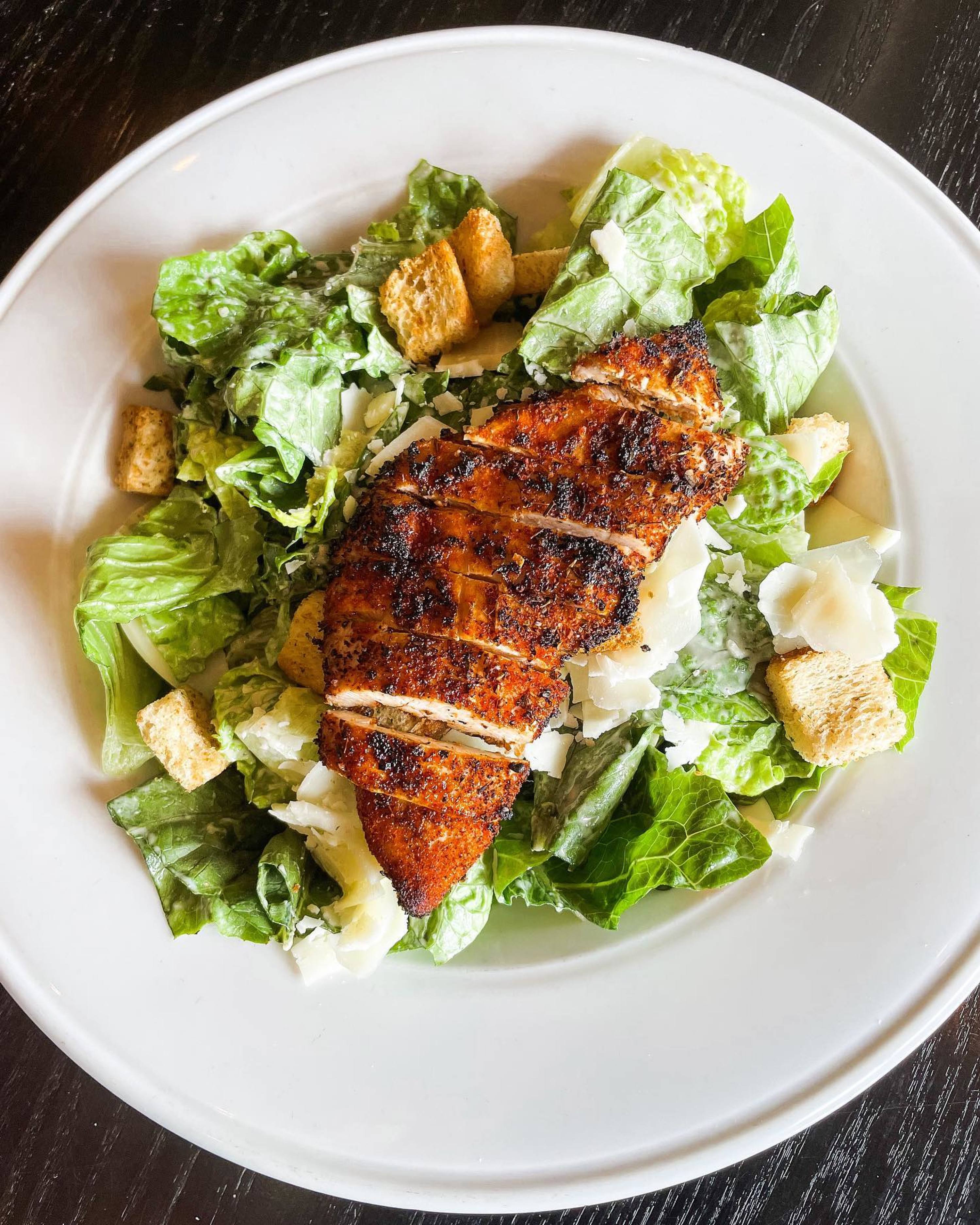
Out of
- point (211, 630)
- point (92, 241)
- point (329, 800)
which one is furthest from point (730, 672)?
point (92, 241)

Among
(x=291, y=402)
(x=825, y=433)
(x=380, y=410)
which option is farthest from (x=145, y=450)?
(x=825, y=433)

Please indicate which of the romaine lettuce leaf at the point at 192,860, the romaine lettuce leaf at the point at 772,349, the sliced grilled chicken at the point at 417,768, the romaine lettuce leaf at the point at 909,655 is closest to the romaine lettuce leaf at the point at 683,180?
the romaine lettuce leaf at the point at 772,349

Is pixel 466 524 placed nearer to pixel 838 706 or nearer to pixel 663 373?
pixel 663 373

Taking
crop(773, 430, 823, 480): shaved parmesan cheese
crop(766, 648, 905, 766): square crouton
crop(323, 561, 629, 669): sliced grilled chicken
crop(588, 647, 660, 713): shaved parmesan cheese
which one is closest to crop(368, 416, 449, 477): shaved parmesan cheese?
crop(323, 561, 629, 669): sliced grilled chicken

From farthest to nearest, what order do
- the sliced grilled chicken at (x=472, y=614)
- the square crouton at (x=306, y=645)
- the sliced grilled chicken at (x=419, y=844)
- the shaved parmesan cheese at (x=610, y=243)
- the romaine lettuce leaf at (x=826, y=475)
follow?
the romaine lettuce leaf at (x=826, y=475) → the square crouton at (x=306, y=645) → the shaved parmesan cheese at (x=610, y=243) → the sliced grilled chicken at (x=419, y=844) → the sliced grilled chicken at (x=472, y=614)

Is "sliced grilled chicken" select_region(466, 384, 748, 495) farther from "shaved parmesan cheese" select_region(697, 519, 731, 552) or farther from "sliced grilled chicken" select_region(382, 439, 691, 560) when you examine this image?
"shaved parmesan cheese" select_region(697, 519, 731, 552)

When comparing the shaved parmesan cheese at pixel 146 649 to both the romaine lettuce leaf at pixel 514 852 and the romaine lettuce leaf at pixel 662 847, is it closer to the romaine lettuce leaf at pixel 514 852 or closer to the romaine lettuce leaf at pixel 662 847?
the romaine lettuce leaf at pixel 514 852
